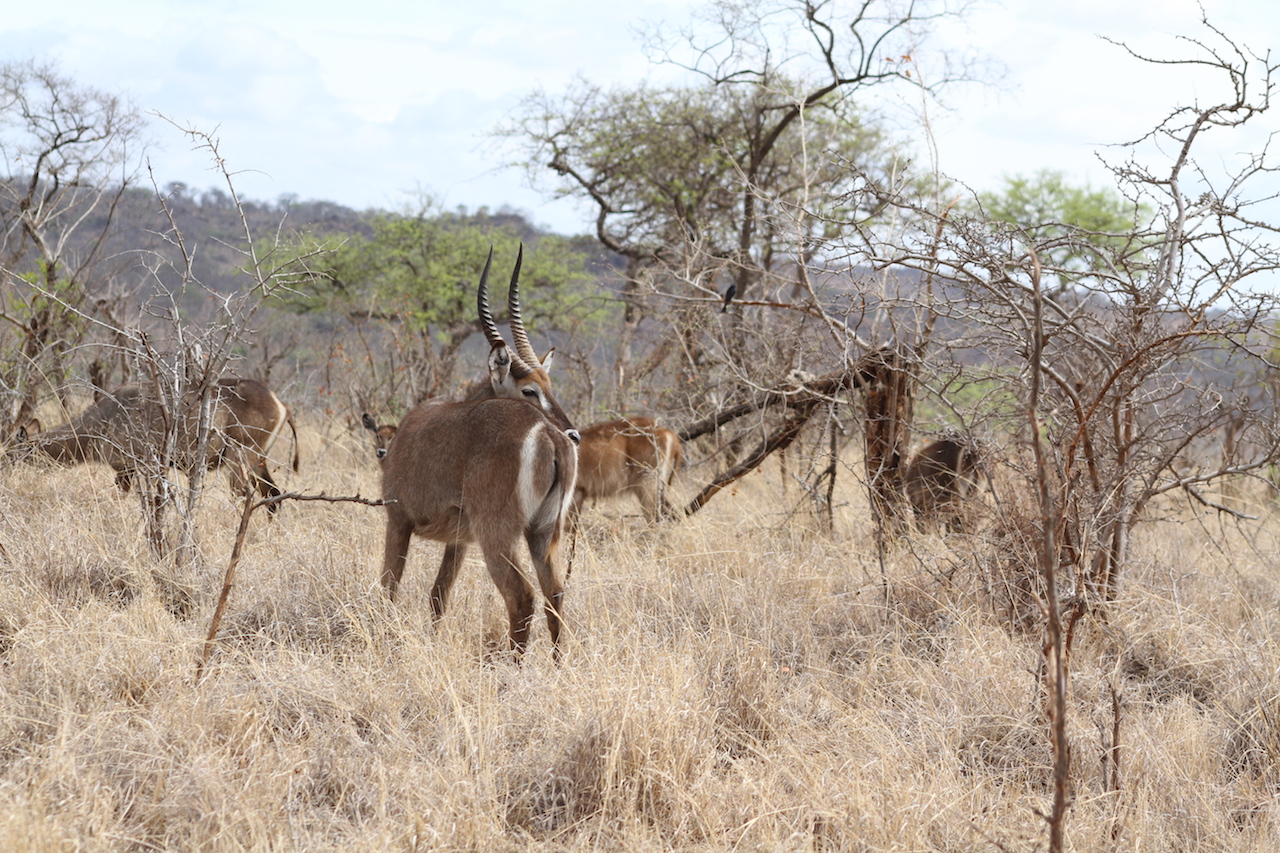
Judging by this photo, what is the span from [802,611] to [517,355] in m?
2.11

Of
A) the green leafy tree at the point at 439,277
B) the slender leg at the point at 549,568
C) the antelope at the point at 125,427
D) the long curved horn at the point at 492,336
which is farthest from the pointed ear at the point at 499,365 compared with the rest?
the green leafy tree at the point at 439,277

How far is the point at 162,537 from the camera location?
4.50 metres

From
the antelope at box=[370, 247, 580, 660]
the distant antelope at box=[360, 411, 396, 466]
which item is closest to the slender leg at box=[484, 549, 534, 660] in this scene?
the antelope at box=[370, 247, 580, 660]

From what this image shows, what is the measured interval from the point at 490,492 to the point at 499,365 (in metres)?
1.29

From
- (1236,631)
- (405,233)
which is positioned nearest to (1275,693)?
(1236,631)

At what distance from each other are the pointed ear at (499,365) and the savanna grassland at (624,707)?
0.95m

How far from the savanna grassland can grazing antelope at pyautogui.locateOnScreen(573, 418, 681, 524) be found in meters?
1.98

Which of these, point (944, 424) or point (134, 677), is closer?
point (134, 677)

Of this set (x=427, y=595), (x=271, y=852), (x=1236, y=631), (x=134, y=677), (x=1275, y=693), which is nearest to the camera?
(x=271, y=852)

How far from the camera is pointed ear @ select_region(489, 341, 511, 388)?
4.94 m

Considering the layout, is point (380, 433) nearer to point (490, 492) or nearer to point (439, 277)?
point (490, 492)

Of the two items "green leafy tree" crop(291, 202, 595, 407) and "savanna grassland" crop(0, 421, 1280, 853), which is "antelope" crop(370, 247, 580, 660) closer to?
"savanna grassland" crop(0, 421, 1280, 853)

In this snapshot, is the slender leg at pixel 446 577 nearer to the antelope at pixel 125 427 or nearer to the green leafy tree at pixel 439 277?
the antelope at pixel 125 427

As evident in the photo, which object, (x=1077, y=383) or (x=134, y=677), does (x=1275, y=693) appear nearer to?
(x=1077, y=383)
